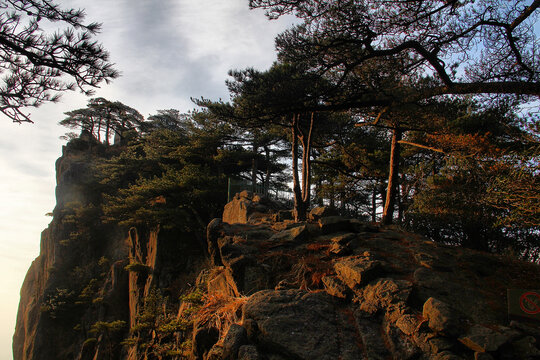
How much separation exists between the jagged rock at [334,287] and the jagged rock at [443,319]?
4.15 feet

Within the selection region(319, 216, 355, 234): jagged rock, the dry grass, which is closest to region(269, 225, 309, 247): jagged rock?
region(319, 216, 355, 234): jagged rock

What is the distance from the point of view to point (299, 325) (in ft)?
14.7

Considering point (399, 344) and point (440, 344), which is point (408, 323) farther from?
point (440, 344)

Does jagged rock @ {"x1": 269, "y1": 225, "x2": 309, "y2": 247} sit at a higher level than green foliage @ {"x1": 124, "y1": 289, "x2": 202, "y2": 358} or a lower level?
higher

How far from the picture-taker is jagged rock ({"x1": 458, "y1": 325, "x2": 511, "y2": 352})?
377 cm

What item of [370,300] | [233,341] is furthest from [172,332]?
[370,300]

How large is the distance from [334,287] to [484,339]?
7.15ft

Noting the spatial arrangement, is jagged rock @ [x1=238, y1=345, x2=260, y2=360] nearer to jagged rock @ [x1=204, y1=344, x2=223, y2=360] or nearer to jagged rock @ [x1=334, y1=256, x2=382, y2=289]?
jagged rock @ [x1=204, y1=344, x2=223, y2=360]

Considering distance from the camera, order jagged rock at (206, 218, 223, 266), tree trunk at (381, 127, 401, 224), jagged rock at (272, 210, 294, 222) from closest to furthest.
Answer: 1. jagged rock at (206, 218, 223, 266)
2. tree trunk at (381, 127, 401, 224)
3. jagged rock at (272, 210, 294, 222)

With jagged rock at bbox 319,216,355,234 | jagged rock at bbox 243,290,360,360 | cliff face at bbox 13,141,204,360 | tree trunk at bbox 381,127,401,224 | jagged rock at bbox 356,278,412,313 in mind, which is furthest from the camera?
cliff face at bbox 13,141,204,360

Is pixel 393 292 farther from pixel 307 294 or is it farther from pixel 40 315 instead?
pixel 40 315

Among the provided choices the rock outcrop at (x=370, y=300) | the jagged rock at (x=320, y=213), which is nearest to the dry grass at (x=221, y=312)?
the rock outcrop at (x=370, y=300)

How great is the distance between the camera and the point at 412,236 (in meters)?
8.23

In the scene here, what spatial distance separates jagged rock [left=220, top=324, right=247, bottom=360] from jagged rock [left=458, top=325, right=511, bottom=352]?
286 cm
